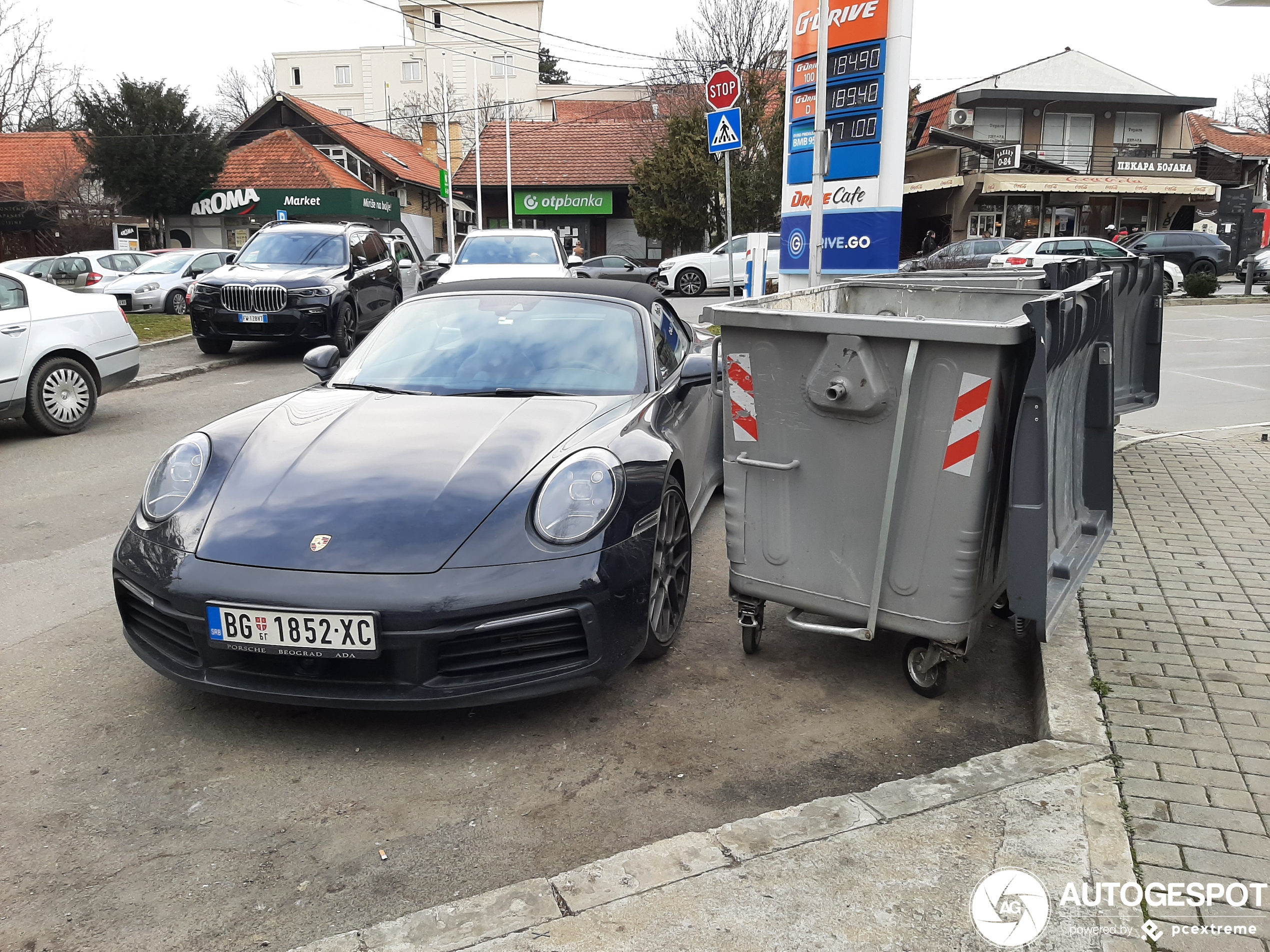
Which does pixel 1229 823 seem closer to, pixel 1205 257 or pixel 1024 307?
pixel 1024 307

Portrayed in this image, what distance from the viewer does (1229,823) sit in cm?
265

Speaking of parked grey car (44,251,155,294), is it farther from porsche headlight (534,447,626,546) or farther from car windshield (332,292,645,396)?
porsche headlight (534,447,626,546)

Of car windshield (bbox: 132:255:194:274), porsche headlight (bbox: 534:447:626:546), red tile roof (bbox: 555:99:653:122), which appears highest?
red tile roof (bbox: 555:99:653:122)

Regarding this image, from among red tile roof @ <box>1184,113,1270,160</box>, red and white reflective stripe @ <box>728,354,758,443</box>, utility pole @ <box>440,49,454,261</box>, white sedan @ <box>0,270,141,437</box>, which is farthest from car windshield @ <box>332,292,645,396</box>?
red tile roof @ <box>1184,113,1270,160</box>

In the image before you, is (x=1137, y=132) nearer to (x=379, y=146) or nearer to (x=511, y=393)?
(x=379, y=146)

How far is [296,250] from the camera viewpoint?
Result: 13.2 meters

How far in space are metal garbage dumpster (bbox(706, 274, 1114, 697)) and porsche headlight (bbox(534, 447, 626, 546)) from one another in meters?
0.49

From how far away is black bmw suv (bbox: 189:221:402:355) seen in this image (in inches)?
478

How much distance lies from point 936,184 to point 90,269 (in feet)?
96.7

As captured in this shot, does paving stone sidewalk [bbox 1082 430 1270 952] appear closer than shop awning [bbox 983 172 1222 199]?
Yes

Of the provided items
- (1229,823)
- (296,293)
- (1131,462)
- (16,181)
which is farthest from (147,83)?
(1229,823)

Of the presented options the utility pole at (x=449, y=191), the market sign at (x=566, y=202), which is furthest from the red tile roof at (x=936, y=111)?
the utility pole at (x=449, y=191)

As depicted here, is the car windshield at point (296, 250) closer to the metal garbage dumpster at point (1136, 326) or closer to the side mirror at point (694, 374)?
the metal garbage dumpster at point (1136, 326)

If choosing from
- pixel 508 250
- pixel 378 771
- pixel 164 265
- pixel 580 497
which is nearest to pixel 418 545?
pixel 580 497
